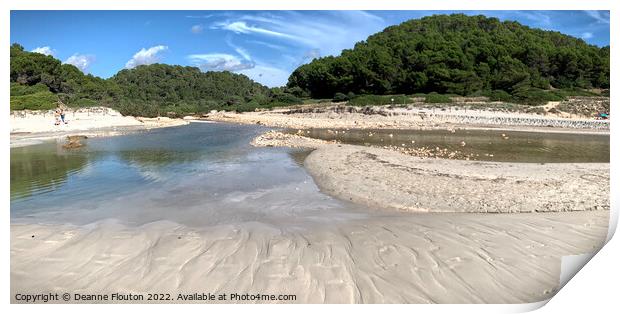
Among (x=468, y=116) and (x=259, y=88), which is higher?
(x=259, y=88)

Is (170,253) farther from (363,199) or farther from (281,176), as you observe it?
(281,176)

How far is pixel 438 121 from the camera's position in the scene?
31.5 meters

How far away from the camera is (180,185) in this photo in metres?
8.96

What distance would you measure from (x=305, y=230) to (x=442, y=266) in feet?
6.84

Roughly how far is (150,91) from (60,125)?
136ft

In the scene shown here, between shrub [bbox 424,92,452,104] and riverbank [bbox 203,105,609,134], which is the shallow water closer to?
riverbank [bbox 203,105,609,134]

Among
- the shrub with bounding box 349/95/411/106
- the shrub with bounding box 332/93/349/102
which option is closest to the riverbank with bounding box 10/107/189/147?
the shrub with bounding box 349/95/411/106

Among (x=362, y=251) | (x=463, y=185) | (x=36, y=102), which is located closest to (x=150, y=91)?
(x=36, y=102)

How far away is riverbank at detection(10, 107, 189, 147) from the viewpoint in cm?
1862

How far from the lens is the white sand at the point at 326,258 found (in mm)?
3891

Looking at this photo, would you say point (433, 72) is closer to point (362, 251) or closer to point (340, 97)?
point (340, 97)

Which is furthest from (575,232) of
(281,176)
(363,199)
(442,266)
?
(281,176)

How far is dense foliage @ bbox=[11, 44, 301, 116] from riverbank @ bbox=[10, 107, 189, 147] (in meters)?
0.75

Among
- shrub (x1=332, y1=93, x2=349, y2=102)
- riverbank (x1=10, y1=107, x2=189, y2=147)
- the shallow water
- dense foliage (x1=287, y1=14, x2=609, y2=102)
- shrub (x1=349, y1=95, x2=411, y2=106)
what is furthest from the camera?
shrub (x1=332, y1=93, x2=349, y2=102)
